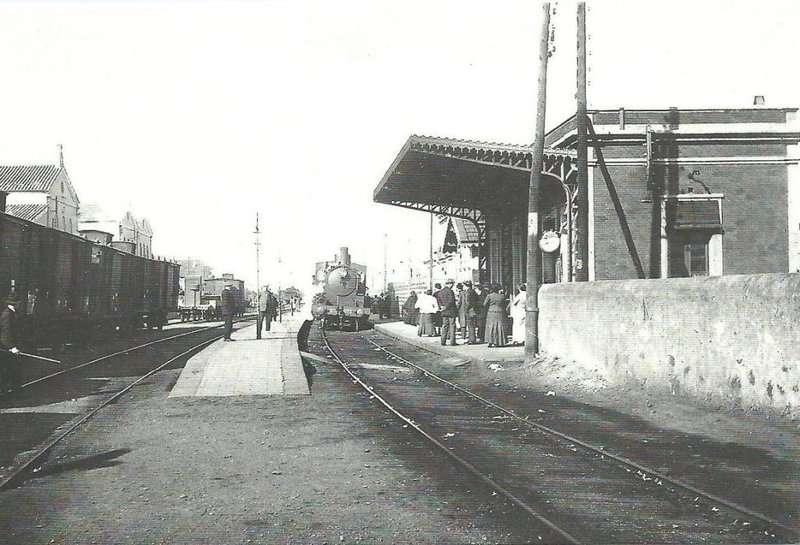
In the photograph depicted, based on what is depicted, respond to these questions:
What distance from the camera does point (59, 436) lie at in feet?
26.7

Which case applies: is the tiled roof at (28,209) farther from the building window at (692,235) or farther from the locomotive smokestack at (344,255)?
the building window at (692,235)

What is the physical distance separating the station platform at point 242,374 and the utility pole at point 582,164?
6044 mm

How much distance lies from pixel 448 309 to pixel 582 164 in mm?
5783

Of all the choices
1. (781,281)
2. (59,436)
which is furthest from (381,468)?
(781,281)

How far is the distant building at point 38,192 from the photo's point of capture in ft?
187

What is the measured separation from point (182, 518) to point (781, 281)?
680 centimetres

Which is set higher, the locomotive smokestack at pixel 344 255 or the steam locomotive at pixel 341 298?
the locomotive smokestack at pixel 344 255

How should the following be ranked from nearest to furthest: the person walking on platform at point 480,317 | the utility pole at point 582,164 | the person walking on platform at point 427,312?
the utility pole at point 582,164 → the person walking on platform at point 480,317 → the person walking on platform at point 427,312

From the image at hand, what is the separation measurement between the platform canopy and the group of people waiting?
3173mm

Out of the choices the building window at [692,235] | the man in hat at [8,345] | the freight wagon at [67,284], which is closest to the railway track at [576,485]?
the man in hat at [8,345]

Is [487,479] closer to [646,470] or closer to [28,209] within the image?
[646,470]

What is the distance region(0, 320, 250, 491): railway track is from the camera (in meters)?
7.21

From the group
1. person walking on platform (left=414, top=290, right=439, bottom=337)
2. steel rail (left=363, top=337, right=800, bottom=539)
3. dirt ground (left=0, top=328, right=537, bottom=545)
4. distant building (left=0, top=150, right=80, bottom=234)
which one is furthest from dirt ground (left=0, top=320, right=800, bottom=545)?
distant building (left=0, top=150, right=80, bottom=234)

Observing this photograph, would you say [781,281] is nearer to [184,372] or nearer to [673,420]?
[673,420]
